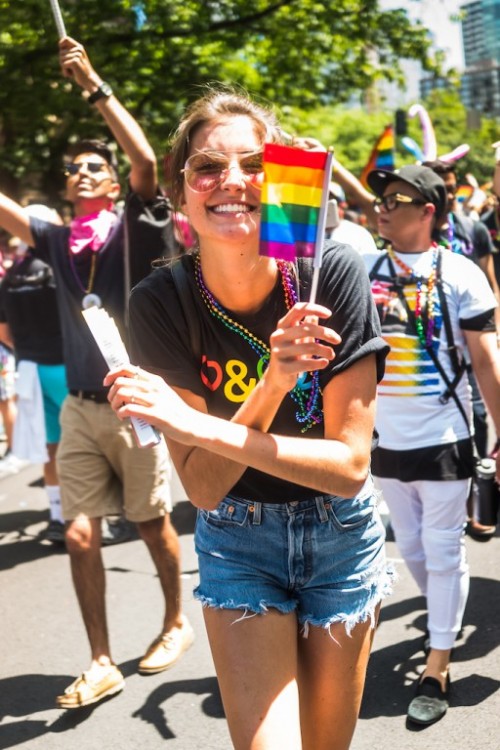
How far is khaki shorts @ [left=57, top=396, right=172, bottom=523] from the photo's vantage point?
166 inches

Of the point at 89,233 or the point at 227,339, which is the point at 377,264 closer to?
the point at 89,233

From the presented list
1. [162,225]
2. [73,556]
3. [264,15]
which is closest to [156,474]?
[73,556]

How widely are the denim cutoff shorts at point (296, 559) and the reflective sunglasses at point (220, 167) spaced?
0.76 m

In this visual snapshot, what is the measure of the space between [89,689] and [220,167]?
2422 mm

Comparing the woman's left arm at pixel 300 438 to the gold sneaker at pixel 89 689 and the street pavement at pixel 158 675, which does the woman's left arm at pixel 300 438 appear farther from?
the gold sneaker at pixel 89 689

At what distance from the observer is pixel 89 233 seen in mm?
4301

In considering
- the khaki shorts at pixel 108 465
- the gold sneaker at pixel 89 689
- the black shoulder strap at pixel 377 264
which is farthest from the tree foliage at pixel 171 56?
the gold sneaker at pixel 89 689

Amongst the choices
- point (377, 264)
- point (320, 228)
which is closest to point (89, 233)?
point (377, 264)

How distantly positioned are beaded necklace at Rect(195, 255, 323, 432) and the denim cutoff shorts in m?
0.21

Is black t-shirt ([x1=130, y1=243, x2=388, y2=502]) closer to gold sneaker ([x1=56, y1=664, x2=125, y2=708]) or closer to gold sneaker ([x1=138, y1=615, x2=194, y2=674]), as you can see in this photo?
gold sneaker ([x1=56, y1=664, x2=125, y2=708])

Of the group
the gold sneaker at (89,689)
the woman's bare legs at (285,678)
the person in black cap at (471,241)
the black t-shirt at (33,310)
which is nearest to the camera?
the woman's bare legs at (285,678)

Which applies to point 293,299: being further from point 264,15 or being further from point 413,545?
point 264,15

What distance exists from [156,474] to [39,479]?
13.4ft

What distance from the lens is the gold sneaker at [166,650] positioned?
4.17 m
